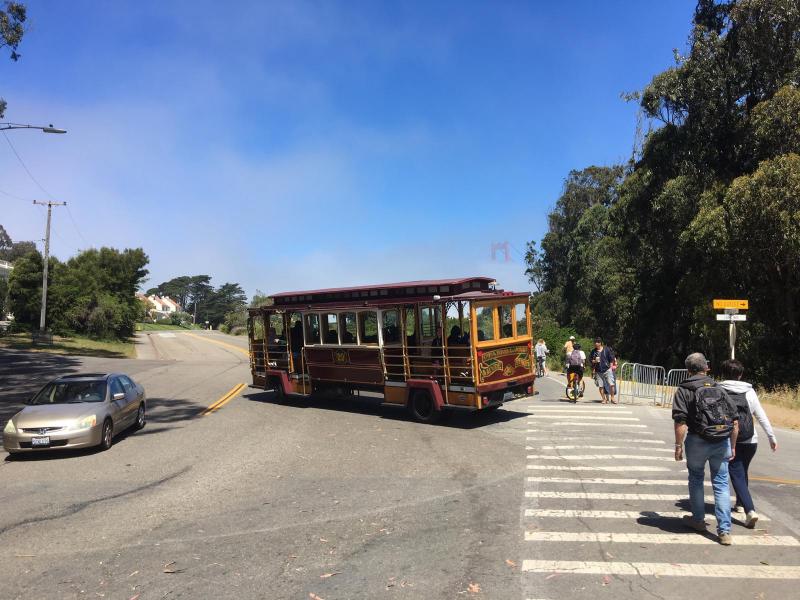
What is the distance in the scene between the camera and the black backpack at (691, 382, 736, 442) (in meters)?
5.47

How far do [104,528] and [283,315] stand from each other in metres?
10.6

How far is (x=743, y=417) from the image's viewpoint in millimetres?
5840

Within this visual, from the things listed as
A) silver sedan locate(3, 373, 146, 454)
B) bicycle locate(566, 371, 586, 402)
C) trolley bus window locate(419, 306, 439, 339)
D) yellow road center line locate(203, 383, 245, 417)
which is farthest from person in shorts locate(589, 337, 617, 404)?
silver sedan locate(3, 373, 146, 454)

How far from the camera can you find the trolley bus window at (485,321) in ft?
41.7

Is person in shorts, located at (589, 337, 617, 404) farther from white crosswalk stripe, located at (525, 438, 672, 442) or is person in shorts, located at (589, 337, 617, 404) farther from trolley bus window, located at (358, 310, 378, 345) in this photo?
trolley bus window, located at (358, 310, 378, 345)

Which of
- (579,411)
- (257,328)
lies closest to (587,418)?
(579,411)

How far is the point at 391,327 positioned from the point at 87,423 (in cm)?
668

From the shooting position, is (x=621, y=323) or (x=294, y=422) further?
(x=621, y=323)

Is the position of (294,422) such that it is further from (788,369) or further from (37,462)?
(788,369)

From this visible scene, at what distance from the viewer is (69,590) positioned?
4.86 metres

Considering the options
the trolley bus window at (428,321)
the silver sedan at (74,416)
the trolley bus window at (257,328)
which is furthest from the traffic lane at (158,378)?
the trolley bus window at (428,321)

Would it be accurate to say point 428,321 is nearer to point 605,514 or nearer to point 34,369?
point 605,514

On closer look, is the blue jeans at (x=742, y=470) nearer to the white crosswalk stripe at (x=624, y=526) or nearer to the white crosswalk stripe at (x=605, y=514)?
the white crosswalk stripe at (x=624, y=526)

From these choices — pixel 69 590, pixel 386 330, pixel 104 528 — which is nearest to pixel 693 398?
pixel 69 590
